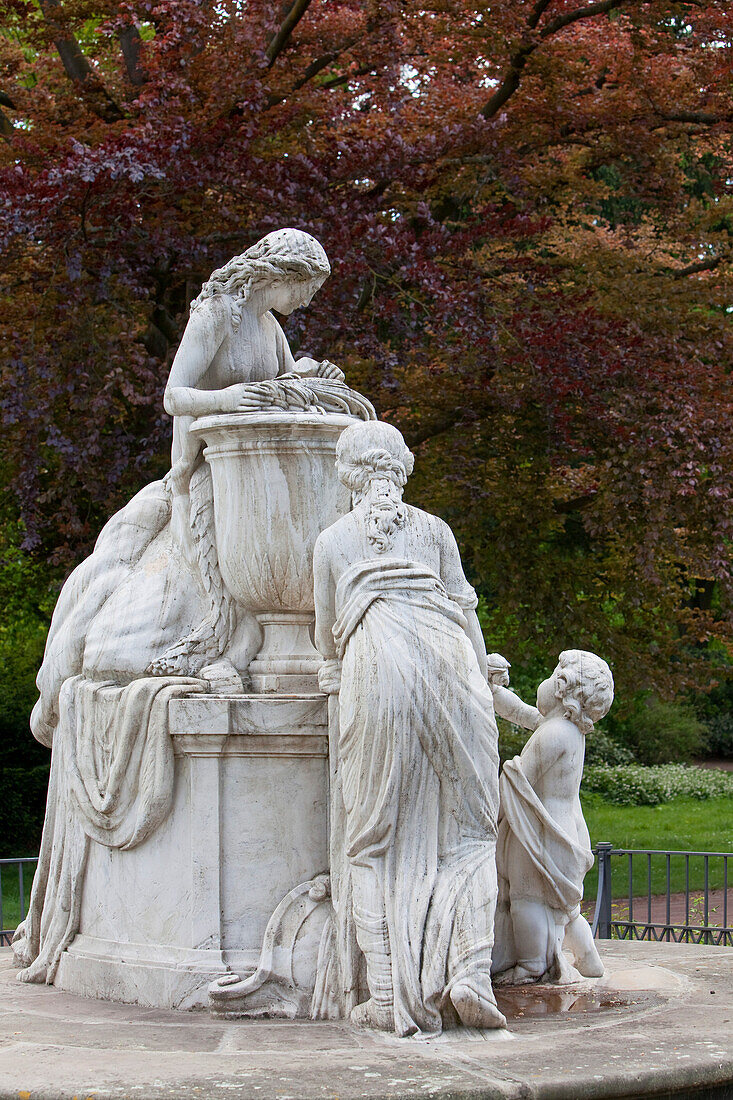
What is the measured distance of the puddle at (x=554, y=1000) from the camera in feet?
16.5

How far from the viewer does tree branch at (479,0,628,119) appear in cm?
1084

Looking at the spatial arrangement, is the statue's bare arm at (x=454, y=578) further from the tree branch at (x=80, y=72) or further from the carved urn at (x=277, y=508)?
the tree branch at (x=80, y=72)

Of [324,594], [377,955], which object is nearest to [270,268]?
[324,594]

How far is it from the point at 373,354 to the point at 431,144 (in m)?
1.70

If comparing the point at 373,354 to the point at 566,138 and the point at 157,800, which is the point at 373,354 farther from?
the point at 157,800

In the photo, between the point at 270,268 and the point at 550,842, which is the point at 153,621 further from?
the point at 550,842

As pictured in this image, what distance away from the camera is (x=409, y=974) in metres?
4.59

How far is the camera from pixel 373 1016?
468 centimetres

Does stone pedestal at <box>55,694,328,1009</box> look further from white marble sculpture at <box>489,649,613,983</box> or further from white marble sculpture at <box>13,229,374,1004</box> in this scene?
white marble sculpture at <box>489,649,613,983</box>

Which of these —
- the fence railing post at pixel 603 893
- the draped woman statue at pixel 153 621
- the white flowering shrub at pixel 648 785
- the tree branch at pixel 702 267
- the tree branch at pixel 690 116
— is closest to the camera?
the draped woman statue at pixel 153 621

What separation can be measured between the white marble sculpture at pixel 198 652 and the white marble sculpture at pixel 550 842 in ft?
2.43

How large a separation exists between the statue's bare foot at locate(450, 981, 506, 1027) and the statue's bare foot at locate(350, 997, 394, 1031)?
0.23 metres

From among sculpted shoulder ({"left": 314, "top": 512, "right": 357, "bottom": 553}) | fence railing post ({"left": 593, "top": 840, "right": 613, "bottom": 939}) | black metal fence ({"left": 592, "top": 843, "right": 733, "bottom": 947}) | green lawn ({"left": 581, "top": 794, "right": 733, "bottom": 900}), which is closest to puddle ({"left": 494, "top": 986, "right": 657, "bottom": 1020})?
sculpted shoulder ({"left": 314, "top": 512, "right": 357, "bottom": 553})

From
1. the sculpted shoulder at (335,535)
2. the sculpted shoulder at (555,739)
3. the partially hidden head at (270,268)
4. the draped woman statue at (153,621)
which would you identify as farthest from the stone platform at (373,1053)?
the partially hidden head at (270,268)
